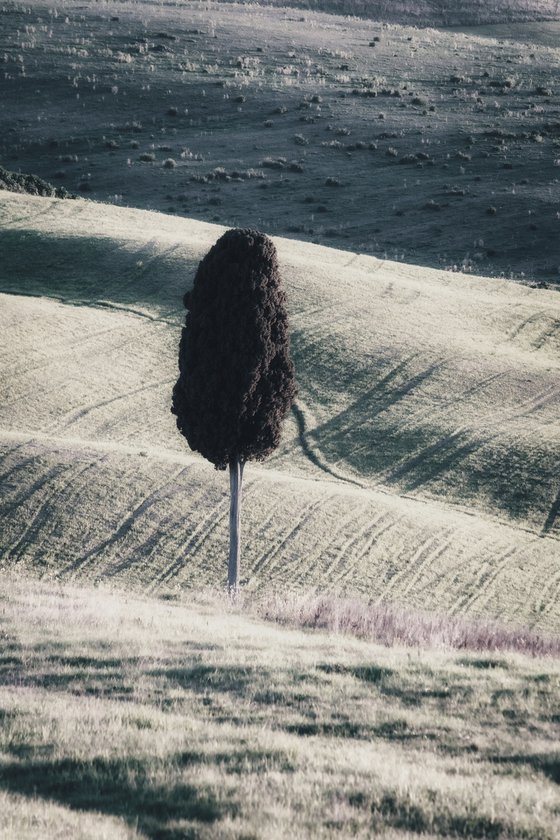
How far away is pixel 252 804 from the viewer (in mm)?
8953

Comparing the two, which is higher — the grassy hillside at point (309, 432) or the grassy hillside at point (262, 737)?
the grassy hillside at point (262, 737)

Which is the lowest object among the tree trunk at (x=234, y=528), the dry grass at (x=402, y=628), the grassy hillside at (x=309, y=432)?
the grassy hillside at (x=309, y=432)

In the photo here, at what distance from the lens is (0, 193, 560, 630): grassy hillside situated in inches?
1078

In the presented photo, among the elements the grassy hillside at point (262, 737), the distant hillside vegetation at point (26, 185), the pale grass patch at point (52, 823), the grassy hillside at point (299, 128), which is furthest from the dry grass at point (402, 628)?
the distant hillside vegetation at point (26, 185)

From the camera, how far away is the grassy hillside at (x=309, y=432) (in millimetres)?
27375

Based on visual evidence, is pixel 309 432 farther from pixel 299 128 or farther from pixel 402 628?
pixel 299 128

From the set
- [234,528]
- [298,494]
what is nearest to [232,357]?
[234,528]

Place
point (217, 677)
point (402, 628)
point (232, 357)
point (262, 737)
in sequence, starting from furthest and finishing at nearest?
point (232, 357) → point (402, 628) → point (217, 677) → point (262, 737)

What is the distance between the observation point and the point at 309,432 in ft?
131

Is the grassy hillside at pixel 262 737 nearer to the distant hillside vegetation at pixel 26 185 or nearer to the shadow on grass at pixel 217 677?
the shadow on grass at pixel 217 677

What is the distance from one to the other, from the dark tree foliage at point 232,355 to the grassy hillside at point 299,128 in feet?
146

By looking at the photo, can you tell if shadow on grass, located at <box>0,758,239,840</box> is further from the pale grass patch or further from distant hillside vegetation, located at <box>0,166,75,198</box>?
distant hillside vegetation, located at <box>0,166,75,198</box>

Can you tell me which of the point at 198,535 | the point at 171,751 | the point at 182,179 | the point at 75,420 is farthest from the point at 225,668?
the point at 182,179

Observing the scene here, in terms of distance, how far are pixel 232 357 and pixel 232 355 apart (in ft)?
0.18
